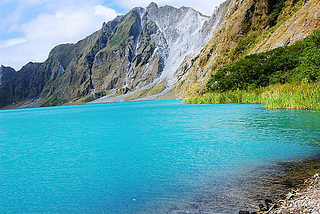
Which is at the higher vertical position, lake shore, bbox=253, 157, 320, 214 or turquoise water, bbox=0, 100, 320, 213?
lake shore, bbox=253, 157, 320, 214

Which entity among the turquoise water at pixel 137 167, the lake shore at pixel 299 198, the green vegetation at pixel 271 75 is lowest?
the turquoise water at pixel 137 167

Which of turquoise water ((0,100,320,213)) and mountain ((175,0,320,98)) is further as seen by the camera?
mountain ((175,0,320,98))

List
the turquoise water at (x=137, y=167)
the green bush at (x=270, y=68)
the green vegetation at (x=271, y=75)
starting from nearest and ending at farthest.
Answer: the turquoise water at (x=137, y=167) < the green vegetation at (x=271, y=75) < the green bush at (x=270, y=68)

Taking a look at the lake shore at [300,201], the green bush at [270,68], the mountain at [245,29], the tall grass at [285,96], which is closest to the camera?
the lake shore at [300,201]

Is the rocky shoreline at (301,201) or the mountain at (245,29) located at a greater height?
the mountain at (245,29)

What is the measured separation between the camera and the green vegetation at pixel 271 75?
28.2 meters

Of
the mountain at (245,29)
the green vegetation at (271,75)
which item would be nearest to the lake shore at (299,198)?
the green vegetation at (271,75)

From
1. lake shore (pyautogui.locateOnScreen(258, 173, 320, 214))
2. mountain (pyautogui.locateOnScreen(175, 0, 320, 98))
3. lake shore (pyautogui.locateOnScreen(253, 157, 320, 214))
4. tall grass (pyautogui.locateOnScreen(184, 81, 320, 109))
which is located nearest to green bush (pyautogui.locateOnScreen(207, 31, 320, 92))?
tall grass (pyautogui.locateOnScreen(184, 81, 320, 109))

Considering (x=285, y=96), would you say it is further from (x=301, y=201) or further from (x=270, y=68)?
(x=301, y=201)

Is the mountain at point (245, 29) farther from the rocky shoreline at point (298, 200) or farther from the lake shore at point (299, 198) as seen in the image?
the rocky shoreline at point (298, 200)

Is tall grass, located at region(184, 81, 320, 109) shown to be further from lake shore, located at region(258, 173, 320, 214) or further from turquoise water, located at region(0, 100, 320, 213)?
lake shore, located at region(258, 173, 320, 214)

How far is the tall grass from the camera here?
20.2 meters

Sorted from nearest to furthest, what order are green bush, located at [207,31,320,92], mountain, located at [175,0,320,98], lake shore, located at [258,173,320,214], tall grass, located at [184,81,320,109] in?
lake shore, located at [258,173,320,214] < tall grass, located at [184,81,320,109] < green bush, located at [207,31,320,92] < mountain, located at [175,0,320,98]

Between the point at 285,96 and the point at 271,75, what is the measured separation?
1957cm
